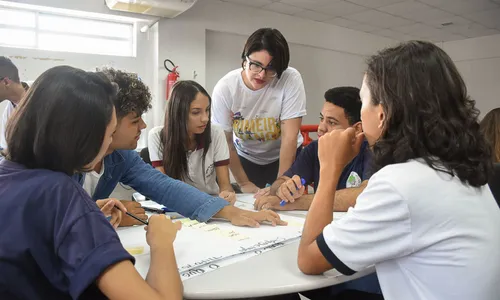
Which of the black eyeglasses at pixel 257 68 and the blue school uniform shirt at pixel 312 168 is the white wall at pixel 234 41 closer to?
the black eyeglasses at pixel 257 68

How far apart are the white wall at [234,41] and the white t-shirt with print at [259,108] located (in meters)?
2.02

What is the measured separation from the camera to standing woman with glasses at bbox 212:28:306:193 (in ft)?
7.35

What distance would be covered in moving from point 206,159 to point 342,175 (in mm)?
756

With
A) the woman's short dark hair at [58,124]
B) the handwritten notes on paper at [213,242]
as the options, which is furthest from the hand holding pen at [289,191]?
the woman's short dark hair at [58,124]

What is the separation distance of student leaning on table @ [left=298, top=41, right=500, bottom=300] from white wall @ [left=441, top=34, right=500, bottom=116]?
6.81 m

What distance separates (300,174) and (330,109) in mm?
345

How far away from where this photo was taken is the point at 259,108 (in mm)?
2357

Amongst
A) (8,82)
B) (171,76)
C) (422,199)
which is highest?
(171,76)

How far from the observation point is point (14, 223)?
0.70 metres

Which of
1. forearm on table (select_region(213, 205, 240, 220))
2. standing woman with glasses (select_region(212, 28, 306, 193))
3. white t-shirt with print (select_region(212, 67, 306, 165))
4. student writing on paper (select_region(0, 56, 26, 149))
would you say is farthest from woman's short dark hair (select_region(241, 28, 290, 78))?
student writing on paper (select_region(0, 56, 26, 149))

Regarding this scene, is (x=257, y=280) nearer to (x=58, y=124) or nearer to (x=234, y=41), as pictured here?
(x=58, y=124)

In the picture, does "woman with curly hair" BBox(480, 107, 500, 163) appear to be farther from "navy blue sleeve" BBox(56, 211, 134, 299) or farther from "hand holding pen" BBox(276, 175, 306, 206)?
"navy blue sleeve" BBox(56, 211, 134, 299)

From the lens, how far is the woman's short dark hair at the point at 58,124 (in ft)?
2.44

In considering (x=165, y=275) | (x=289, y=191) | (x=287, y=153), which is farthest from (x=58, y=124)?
(x=287, y=153)
